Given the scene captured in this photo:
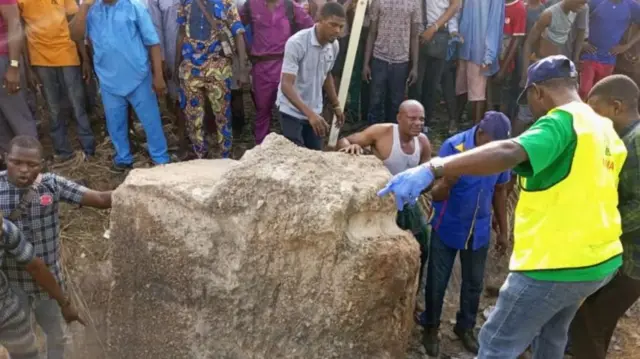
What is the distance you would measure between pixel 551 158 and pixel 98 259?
10.5ft

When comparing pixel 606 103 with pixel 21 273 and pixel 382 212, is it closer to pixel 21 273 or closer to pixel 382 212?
pixel 382 212

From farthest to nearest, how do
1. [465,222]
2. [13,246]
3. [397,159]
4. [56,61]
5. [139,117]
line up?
[139,117]
[56,61]
[397,159]
[465,222]
[13,246]

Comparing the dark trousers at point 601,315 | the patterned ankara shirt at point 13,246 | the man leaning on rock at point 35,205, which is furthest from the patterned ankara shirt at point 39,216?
the dark trousers at point 601,315

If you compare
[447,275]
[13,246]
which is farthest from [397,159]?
[13,246]

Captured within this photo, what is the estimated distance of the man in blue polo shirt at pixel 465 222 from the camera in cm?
358

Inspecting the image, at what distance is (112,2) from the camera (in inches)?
179

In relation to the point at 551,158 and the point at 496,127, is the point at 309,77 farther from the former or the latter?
the point at 551,158

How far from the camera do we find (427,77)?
5.75 m

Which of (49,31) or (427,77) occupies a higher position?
(49,31)

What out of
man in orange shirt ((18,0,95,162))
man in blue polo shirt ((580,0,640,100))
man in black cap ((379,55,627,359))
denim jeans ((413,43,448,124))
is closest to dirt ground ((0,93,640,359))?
man in orange shirt ((18,0,95,162))

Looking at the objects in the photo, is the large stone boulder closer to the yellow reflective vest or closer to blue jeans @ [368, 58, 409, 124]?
the yellow reflective vest

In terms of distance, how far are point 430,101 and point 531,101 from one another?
327 cm

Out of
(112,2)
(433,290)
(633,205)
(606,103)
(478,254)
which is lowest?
(433,290)

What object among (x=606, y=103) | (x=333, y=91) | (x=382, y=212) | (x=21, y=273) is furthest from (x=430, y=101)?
(x=21, y=273)
